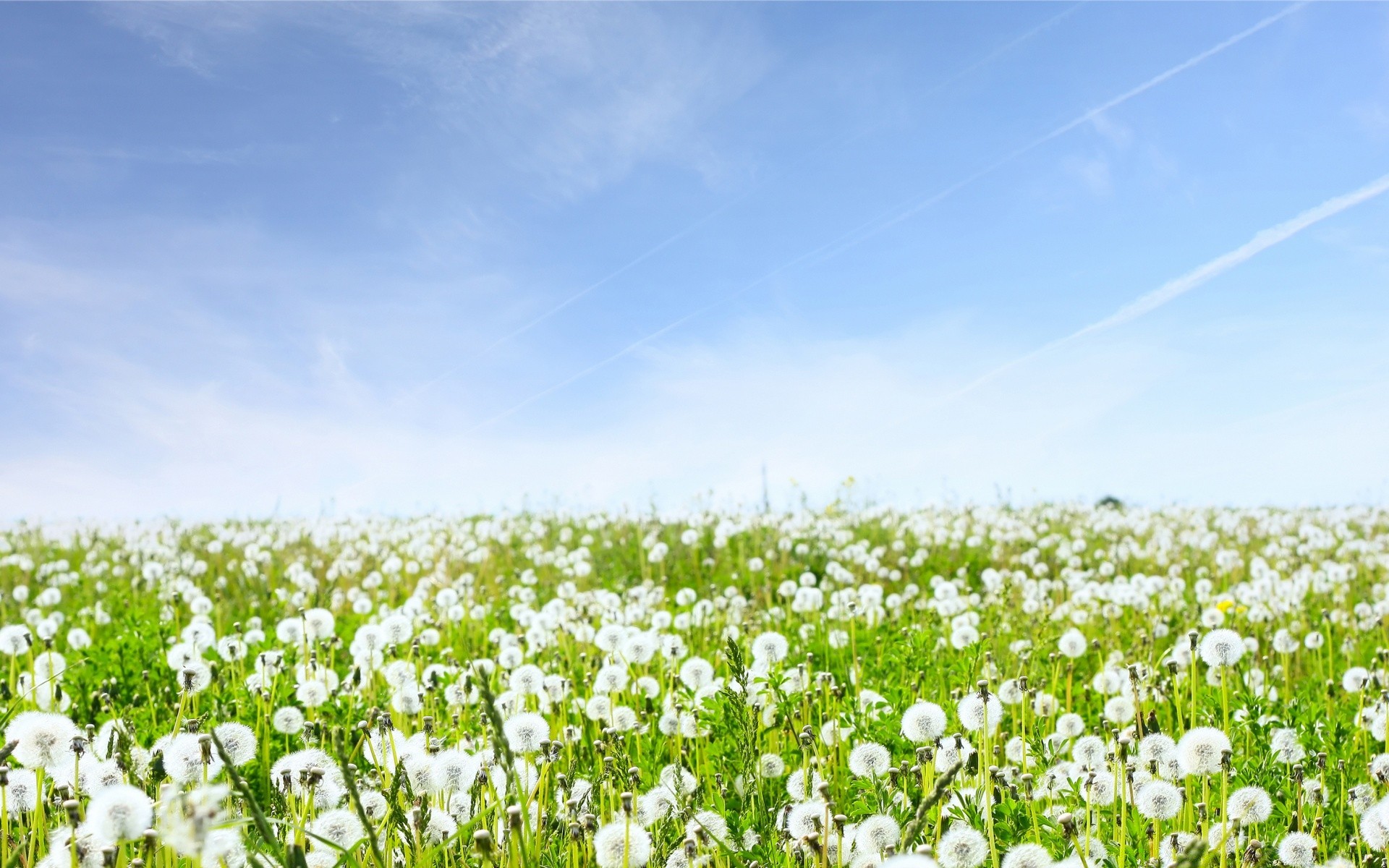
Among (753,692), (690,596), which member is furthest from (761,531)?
(753,692)

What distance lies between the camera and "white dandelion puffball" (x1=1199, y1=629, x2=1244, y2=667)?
350 centimetres

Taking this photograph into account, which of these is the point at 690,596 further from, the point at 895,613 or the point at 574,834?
the point at 574,834

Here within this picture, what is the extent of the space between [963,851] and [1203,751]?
0.90 meters

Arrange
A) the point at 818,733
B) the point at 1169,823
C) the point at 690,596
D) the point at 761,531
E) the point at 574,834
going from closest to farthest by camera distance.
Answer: the point at 574,834 < the point at 1169,823 < the point at 818,733 < the point at 690,596 < the point at 761,531

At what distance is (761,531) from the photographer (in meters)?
12.3

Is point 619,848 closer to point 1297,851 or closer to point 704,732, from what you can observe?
point 704,732

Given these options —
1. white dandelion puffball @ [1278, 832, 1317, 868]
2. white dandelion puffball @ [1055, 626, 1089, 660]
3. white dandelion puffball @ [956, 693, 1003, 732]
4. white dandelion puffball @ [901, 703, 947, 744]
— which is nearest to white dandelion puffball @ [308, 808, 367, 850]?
white dandelion puffball @ [901, 703, 947, 744]

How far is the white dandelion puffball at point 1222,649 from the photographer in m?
3.50

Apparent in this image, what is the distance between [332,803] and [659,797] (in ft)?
3.16

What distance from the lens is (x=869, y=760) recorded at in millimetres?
3035

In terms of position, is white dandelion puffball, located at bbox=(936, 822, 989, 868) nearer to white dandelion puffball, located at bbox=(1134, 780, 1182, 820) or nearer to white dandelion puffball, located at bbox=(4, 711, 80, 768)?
white dandelion puffball, located at bbox=(1134, 780, 1182, 820)

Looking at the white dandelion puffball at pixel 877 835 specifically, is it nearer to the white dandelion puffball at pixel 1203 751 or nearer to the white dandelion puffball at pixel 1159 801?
the white dandelion puffball at pixel 1159 801

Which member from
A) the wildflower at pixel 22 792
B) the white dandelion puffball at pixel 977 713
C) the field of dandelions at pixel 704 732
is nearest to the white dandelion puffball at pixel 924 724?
the field of dandelions at pixel 704 732

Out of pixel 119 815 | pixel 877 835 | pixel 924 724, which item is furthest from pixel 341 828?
pixel 924 724
